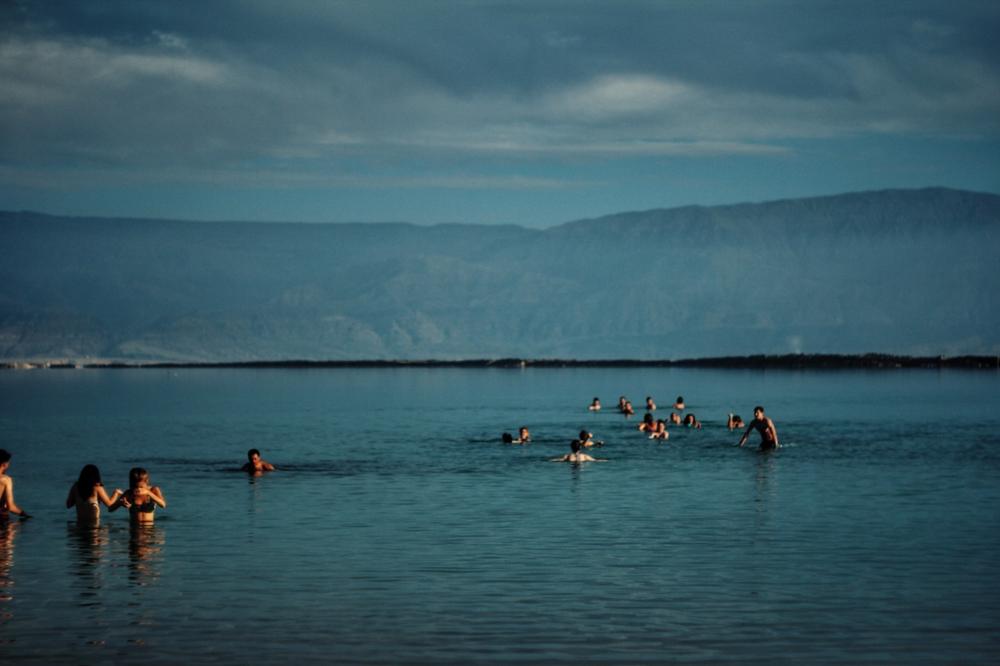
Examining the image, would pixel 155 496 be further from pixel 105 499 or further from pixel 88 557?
pixel 88 557

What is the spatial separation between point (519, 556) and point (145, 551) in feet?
25.2

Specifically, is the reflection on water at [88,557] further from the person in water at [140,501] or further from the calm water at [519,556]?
the person in water at [140,501]

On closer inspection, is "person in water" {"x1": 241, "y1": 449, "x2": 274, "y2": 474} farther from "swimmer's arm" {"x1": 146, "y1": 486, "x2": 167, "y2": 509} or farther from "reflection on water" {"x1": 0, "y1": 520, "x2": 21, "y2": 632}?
"reflection on water" {"x1": 0, "y1": 520, "x2": 21, "y2": 632}

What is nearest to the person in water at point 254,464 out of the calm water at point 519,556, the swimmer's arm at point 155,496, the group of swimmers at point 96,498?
the calm water at point 519,556

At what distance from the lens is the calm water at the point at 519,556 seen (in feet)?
69.3

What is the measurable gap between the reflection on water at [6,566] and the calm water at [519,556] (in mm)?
95

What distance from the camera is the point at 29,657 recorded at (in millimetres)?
20156

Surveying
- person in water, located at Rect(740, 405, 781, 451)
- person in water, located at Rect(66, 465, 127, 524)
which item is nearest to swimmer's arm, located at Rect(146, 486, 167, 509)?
person in water, located at Rect(66, 465, 127, 524)

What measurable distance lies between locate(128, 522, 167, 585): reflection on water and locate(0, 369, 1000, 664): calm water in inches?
4.4

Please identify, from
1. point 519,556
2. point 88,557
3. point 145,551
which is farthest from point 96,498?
point 519,556

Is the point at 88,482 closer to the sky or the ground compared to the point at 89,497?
closer to the sky

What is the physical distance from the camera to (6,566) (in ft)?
90.2

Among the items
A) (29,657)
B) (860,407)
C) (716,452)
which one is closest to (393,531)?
(29,657)

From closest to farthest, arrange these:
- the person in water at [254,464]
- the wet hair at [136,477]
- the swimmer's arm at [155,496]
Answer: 1. the wet hair at [136,477]
2. the swimmer's arm at [155,496]
3. the person in water at [254,464]
